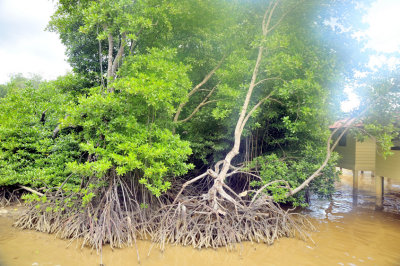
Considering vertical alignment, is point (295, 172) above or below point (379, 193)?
above

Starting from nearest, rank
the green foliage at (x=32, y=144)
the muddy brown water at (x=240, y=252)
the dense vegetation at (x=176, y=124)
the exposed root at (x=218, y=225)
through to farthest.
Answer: the muddy brown water at (x=240, y=252) < the exposed root at (x=218, y=225) < the dense vegetation at (x=176, y=124) < the green foliage at (x=32, y=144)

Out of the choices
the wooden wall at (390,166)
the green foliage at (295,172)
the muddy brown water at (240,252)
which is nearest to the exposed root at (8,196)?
the muddy brown water at (240,252)

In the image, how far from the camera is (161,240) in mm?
5434

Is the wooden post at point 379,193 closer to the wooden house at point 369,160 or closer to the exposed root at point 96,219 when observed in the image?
the wooden house at point 369,160

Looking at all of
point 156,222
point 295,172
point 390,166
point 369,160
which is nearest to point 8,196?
point 156,222

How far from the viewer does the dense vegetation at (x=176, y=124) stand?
222 inches

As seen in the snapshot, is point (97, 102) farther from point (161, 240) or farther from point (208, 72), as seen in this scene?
point (208, 72)

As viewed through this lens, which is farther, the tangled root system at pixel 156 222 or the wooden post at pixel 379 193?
the wooden post at pixel 379 193

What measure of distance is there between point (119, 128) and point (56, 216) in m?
2.58

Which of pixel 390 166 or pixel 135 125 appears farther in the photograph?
pixel 390 166

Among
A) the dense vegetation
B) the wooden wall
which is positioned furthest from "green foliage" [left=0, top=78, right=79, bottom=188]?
the wooden wall

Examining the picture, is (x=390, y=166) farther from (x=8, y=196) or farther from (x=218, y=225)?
(x=8, y=196)

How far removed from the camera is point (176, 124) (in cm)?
734

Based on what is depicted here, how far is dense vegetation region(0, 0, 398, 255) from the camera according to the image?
563 cm
